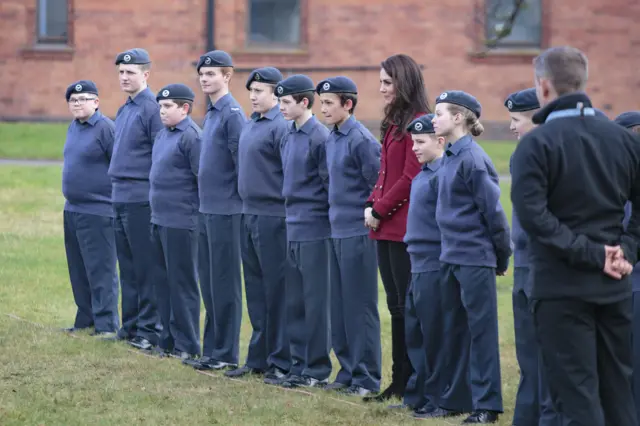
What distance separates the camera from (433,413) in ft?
27.7

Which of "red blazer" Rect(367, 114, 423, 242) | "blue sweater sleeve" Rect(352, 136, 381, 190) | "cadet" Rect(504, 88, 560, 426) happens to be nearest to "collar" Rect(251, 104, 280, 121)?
"blue sweater sleeve" Rect(352, 136, 381, 190)

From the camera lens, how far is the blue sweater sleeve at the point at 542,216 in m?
6.12

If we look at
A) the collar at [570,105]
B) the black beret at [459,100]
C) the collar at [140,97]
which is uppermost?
the collar at [570,105]

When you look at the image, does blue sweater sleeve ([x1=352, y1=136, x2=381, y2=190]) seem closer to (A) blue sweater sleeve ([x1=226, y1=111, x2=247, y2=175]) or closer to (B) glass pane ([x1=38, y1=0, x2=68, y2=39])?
(A) blue sweater sleeve ([x1=226, y1=111, x2=247, y2=175])

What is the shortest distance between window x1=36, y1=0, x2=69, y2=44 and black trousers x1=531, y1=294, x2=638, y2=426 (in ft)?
83.5

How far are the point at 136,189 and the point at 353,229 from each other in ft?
8.31

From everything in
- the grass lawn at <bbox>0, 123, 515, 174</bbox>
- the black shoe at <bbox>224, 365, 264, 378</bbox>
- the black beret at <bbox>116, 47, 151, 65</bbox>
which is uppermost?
the black beret at <bbox>116, 47, 151, 65</bbox>

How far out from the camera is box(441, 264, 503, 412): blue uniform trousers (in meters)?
8.27

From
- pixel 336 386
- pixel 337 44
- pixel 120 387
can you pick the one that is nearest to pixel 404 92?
pixel 336 386

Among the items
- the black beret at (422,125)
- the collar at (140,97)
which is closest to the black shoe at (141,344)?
the collar at (140,97)

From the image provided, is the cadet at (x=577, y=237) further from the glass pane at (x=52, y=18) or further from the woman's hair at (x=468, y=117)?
the glass pane at (x=52, y=18)

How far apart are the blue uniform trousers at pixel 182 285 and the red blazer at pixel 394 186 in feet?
→ 7.27

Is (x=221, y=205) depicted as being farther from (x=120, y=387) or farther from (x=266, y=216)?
(x=120, y=387)

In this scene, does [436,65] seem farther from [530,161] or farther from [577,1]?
[530,161]
